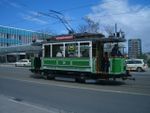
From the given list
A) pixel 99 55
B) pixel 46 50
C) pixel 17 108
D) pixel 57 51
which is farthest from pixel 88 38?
pixel 17 108

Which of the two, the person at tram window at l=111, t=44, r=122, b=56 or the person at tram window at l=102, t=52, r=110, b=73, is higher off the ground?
the person at tram window at l=111, t=44, r=122, b=56

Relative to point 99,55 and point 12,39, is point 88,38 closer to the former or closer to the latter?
point 99,55

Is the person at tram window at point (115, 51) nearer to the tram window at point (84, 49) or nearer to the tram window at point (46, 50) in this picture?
the tram window at point (84, 49)

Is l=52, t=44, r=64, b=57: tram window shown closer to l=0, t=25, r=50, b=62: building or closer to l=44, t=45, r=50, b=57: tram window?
l=44, t=45, r=50, b=57: tram window

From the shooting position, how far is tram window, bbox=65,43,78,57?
69.2ft

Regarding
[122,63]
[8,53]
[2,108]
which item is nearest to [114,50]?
[122,63]

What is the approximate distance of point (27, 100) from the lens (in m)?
13.3

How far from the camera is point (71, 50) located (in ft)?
70.6

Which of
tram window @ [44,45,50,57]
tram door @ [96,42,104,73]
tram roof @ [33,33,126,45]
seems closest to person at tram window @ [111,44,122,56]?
tram roof @ [33,33,126,45]

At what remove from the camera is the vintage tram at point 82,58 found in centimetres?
1970

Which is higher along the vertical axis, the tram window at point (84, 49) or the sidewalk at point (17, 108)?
the tram window at point (84, 49)

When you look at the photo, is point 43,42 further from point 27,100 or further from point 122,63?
point 27,100

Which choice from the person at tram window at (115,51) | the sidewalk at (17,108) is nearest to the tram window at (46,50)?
the person at tram window at (115,51)

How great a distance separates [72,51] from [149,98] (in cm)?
922
